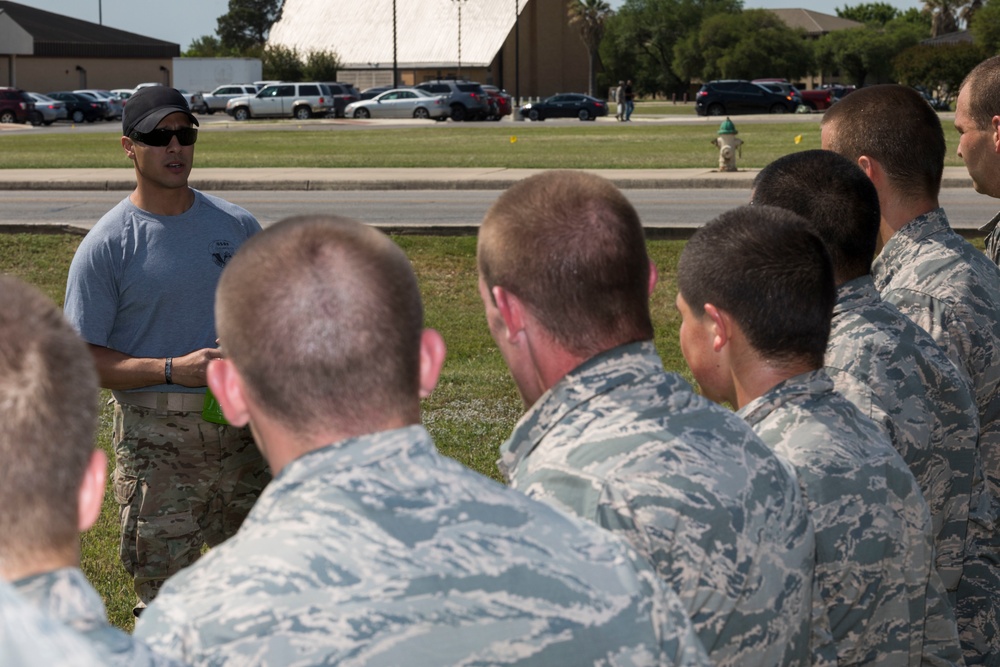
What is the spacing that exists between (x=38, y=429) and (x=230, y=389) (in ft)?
1.69

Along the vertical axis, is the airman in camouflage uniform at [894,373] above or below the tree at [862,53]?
below

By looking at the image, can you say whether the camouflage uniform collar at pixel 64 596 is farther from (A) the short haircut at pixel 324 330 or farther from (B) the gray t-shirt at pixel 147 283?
(B) the gray t-shirt at pixel 147 283

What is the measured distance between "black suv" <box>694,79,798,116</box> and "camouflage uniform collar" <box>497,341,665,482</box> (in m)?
55.8

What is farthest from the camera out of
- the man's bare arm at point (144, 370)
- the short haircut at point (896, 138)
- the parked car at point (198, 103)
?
the parked car at point (198, 103)

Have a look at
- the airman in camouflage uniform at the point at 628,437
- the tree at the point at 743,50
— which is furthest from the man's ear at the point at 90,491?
the tree at the point at 743,50

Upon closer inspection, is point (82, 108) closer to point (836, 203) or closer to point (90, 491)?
point (836, 203)

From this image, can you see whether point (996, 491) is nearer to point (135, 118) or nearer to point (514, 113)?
point (135, 118)

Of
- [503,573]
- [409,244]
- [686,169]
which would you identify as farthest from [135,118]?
[686,169]

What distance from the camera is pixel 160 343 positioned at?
4.97 metres

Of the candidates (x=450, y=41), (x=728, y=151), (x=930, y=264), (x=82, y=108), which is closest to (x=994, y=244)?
(x=930, y=264)

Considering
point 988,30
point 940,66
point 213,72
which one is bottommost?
point 213,72

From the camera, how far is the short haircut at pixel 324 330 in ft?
6.20

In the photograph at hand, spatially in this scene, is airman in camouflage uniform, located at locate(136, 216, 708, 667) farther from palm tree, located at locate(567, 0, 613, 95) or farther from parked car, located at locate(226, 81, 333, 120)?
→ palm tree, located at locate(567, 0, 613, 95)

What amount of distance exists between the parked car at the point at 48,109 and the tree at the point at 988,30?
5030cm
